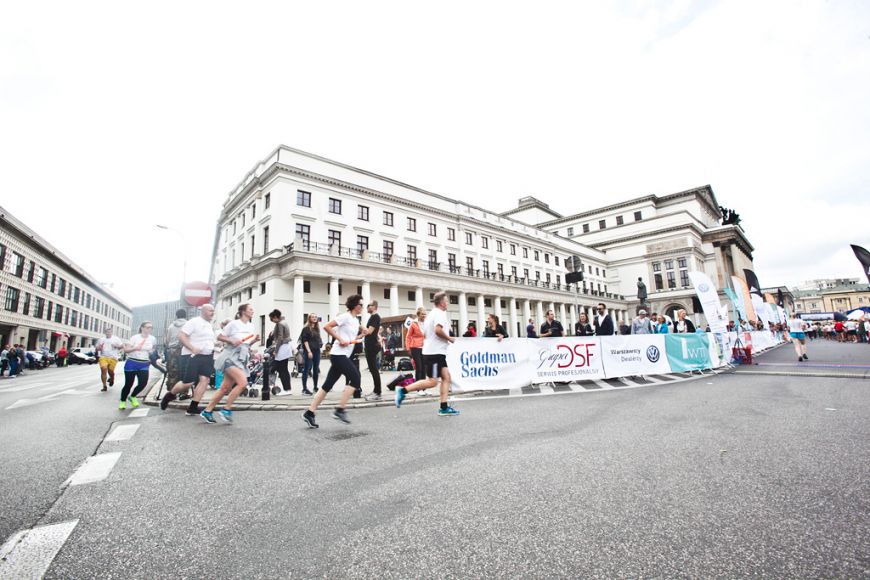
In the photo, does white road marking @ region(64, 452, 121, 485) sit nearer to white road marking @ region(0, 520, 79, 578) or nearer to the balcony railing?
white road marking @ region(0, 520, 79, 578)

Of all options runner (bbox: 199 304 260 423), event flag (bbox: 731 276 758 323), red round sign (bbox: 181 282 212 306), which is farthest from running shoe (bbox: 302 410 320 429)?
event flag (bbox: 731 276 758 323)

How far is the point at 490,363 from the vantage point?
31.4 ft

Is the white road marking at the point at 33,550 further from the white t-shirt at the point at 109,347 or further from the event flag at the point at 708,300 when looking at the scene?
the event flag at the point at 708,300

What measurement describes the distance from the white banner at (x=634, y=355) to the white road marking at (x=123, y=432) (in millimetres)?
10355

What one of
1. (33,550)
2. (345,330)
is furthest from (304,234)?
(33,550)

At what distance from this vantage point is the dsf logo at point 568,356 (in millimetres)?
10117

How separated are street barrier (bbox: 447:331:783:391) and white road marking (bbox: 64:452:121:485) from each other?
248 inches

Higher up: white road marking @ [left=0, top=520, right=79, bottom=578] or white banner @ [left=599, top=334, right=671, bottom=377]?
white banner @ [left=599, top=334, right=671, bottom=377]

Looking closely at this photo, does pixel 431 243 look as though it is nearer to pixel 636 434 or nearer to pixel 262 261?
pixel 262 261

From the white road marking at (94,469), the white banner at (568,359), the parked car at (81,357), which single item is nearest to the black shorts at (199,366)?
the white road marking at (94,469)

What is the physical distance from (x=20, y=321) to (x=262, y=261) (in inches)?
925

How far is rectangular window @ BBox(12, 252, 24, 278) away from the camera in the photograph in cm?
3306

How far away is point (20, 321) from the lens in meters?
33.7

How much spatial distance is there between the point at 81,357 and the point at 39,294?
9272 millimetres
